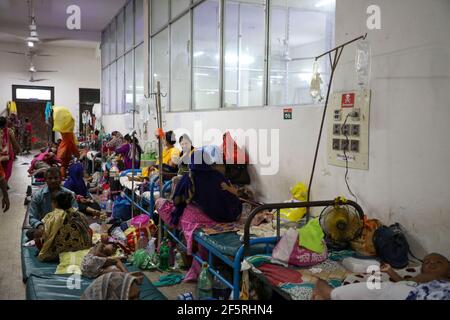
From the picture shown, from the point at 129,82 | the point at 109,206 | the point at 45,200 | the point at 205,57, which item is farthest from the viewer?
the point at 129,82

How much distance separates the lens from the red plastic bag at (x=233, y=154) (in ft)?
14.9

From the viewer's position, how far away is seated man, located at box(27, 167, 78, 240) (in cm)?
390

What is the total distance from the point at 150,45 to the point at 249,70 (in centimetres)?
303

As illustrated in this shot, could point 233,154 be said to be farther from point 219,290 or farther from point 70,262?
point 70,262

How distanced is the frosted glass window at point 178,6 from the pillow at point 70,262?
4.09 metres

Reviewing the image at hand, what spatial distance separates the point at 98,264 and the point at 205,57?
3876 millimetres

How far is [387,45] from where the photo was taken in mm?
2752

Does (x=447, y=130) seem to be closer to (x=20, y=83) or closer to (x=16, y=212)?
(x=16, y=212)

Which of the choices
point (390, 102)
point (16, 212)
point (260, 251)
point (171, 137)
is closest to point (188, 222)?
point (260, 251)

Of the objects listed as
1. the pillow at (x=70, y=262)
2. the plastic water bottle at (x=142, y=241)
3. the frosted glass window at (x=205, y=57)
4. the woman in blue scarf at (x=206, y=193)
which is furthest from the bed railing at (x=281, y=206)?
the frosted glass window at (x=205, y=57)

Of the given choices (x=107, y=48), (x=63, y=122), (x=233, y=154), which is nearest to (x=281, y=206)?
(x=233, y=154)

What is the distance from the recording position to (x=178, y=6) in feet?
21.6

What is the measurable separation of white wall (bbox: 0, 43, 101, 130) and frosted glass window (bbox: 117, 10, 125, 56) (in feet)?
20.2

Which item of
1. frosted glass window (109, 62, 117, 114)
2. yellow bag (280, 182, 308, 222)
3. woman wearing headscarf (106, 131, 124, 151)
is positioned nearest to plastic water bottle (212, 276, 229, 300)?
yellow bag (280, 182, 308, 222)
